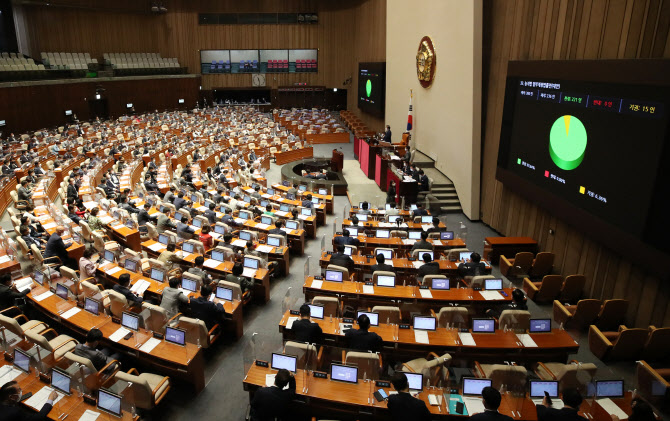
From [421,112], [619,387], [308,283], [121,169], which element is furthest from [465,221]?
[121,169]

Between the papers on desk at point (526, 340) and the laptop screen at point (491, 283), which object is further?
the laptop screen at point (491, 283)

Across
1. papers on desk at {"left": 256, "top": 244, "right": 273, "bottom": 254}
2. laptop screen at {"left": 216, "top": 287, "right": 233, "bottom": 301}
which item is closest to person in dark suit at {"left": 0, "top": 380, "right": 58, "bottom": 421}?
laptop screen at {"left": 216, "top": 287, "right": 233, "bottom": 301}

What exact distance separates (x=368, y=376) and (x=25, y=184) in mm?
14640

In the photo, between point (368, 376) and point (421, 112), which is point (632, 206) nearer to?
point (368, 376)

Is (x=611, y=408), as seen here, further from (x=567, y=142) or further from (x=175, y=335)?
(x=175, y=335)

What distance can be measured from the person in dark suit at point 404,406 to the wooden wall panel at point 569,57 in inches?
205

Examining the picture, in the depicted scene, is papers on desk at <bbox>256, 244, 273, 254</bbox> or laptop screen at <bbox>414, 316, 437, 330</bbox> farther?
papers on desk at <bbox>256, 244, 273, 254</bbox>

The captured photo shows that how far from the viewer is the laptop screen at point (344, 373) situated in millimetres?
5711

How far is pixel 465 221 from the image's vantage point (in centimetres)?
1439

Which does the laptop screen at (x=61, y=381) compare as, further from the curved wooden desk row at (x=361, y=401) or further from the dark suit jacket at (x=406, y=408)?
the dark suit jacket at (x=406, y=408)

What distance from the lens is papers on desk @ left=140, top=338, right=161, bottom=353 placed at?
254 inches

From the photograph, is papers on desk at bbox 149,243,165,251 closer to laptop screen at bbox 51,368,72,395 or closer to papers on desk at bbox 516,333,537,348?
laptop screen at bbox 51,368,72,395

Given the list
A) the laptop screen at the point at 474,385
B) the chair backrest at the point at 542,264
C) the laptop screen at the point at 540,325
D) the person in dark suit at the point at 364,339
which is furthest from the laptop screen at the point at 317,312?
the chair backrest at the point at 542,264

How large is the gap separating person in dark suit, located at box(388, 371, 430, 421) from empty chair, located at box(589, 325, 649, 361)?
4.21 meters
